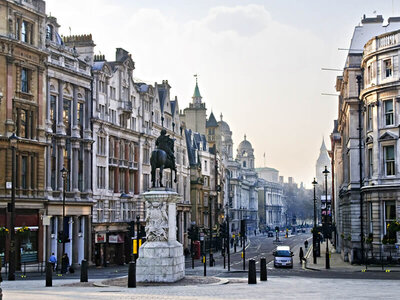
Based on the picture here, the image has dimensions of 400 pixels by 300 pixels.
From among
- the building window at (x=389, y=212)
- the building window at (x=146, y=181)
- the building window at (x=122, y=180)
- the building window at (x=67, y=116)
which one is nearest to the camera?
the building window at (x=389, y=212)

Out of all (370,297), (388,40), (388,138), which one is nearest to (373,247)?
(388,138)

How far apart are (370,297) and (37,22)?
3919 centimetres

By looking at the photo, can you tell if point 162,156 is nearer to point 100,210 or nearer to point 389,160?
point 389,160

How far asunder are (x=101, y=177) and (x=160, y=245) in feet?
115

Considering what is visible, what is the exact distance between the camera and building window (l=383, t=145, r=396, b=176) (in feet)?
190

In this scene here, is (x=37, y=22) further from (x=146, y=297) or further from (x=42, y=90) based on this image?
(x=146, y=297)

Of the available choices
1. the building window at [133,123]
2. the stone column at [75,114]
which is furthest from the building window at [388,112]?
the building window at [133,123]

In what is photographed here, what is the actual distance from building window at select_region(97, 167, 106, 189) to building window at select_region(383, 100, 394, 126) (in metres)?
25.9

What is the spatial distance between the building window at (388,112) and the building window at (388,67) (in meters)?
2.13

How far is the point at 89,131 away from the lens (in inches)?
2557

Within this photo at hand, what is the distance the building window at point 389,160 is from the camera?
Answer: 190ft

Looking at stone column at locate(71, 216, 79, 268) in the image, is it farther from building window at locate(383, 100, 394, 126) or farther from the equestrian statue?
the equestrian statue

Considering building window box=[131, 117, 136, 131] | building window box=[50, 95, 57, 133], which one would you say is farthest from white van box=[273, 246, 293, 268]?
building window box=[131, 117, 136, 131]

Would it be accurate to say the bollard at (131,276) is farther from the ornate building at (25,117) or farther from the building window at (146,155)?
the building window at (146,155)
